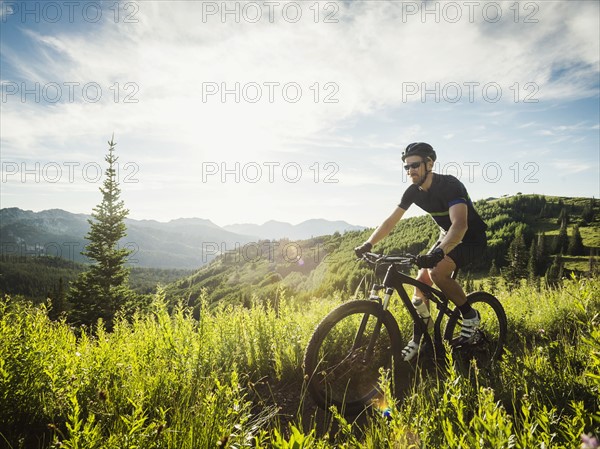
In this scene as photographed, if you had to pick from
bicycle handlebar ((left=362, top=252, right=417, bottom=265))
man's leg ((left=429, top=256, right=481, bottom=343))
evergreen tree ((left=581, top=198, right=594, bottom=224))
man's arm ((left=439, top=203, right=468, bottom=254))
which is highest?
evergreen tree ((left=581, top=198, right=594, bottom=224))

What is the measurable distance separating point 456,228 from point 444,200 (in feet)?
1.93

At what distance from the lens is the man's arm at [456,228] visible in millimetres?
4504

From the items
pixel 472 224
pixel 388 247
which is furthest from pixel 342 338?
pixel 388 247

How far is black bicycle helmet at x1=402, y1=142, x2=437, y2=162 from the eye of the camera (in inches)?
196

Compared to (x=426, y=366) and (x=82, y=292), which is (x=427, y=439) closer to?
(x=426, y=366)

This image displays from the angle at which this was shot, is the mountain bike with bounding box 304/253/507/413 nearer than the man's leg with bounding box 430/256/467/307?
Yes

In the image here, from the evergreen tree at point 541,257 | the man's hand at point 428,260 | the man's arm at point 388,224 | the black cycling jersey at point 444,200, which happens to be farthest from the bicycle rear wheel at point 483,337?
the evergreen tree at point 541,257

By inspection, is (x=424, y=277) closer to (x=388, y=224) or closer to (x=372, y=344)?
(x=388, y=224)

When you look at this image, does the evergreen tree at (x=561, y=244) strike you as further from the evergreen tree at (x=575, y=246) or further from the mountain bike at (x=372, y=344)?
the mountain bike at (x=372, y=344)

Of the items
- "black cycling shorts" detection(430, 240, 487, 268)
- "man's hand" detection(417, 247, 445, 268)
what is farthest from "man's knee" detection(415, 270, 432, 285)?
"man's hand" detection(417, 247, 445, 268)

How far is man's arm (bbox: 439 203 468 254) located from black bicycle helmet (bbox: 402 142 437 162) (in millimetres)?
866

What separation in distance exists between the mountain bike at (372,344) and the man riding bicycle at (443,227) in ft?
0.51

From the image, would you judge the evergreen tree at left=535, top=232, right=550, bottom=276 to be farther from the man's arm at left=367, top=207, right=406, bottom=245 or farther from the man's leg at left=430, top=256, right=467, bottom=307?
the man's arm at left=367, top=207, right=406, bottom=245

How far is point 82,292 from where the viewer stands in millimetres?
36219
